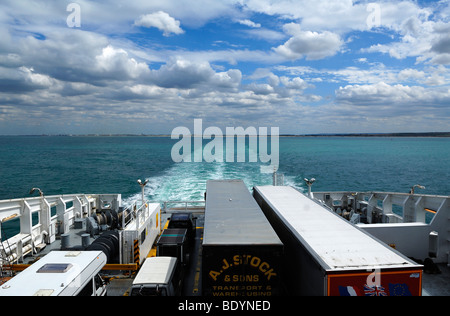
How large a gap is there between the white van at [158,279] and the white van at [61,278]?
3.50 feet

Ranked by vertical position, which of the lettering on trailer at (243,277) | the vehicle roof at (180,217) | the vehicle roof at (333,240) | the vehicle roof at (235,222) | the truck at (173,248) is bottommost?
the truck at (173,248)

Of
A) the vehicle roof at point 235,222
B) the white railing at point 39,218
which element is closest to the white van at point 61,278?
the vehicle roof at point 235,222

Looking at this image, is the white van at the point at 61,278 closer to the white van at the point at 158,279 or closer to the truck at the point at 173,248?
the white van at the point at 158,279

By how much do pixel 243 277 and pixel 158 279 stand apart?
270 cm

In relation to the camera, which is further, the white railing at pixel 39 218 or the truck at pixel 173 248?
the white railing at pixel 39 218

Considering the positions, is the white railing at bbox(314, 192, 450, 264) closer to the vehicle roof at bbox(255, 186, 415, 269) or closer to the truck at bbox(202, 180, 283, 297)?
the vehicle roof at bbox(255, 186, 415, 269)

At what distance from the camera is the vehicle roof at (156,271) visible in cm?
864

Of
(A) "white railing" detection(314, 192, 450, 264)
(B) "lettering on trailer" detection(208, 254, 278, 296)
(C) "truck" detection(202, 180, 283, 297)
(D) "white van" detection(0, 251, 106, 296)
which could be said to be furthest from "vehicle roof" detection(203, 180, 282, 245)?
(A) "white railing" detection(314, 192, 450, 264)

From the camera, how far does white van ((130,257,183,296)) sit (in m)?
8.41

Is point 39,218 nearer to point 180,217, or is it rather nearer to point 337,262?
point 180,217

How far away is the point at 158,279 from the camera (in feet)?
28.6

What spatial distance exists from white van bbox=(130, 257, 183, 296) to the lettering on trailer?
183cm
